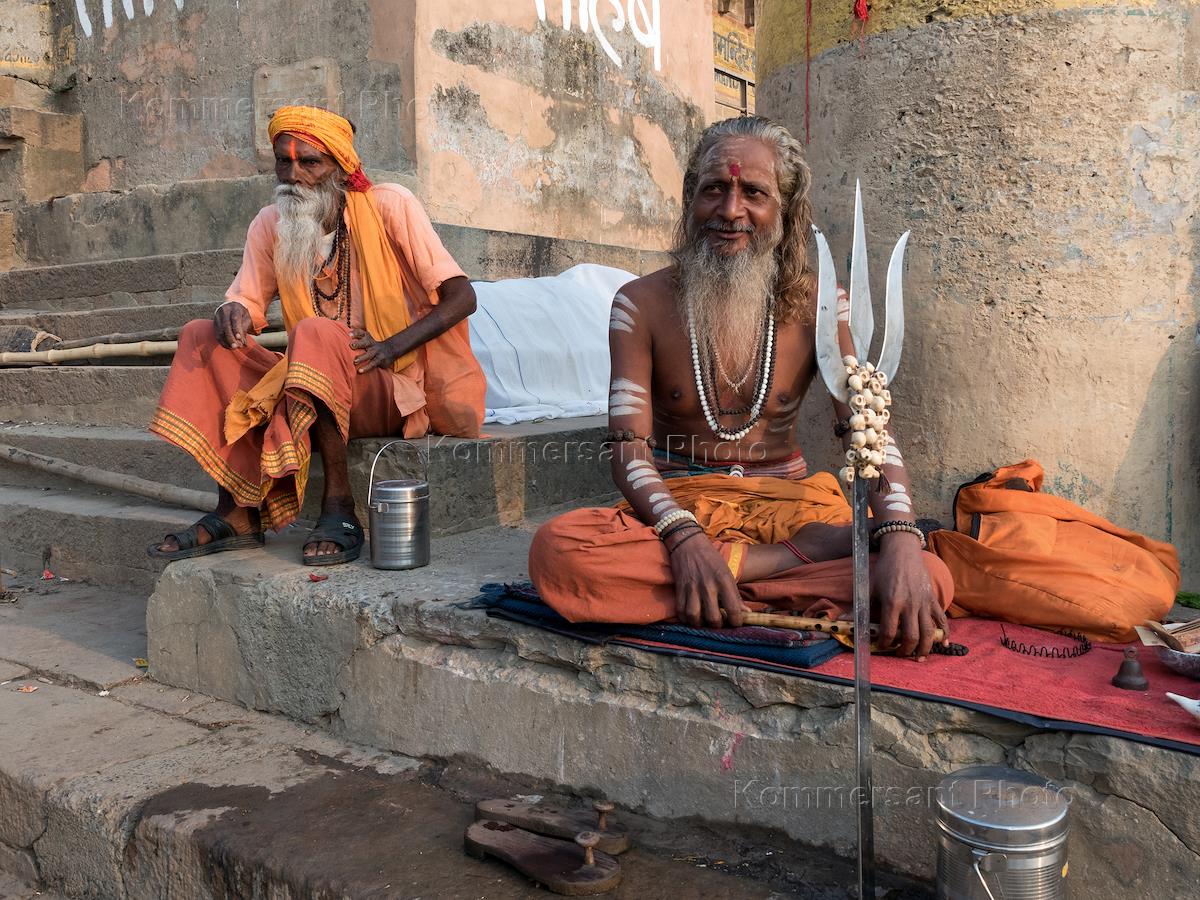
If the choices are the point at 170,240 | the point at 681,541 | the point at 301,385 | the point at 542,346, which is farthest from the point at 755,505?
the point at 170,240

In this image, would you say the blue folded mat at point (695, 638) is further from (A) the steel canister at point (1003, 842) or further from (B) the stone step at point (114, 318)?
(B) the stone step at point (114, 318)

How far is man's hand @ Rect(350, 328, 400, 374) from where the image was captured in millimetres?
3922

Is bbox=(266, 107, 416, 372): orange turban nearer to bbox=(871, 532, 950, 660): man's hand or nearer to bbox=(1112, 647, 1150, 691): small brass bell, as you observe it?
bbox=(871, 532, 950, 660): man's hand

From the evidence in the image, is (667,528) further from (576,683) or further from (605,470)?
(605,470)

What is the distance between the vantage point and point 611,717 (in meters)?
2.59

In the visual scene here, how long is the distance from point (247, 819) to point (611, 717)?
0.96 metres

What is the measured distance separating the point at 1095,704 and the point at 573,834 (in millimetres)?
1145

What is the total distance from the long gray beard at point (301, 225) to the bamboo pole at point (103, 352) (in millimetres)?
1084

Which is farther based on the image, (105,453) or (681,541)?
(105,453)

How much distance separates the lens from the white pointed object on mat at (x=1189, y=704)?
1967mm

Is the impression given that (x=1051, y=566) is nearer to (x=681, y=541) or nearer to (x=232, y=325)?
(x=681, y=541)

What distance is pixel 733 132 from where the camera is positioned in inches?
115

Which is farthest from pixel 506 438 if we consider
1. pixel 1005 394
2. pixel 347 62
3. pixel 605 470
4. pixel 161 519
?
pixel 347 62

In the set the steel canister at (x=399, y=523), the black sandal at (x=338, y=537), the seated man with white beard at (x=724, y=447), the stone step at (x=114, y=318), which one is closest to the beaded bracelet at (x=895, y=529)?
the seated man with white beard at (x=724, y=447)
